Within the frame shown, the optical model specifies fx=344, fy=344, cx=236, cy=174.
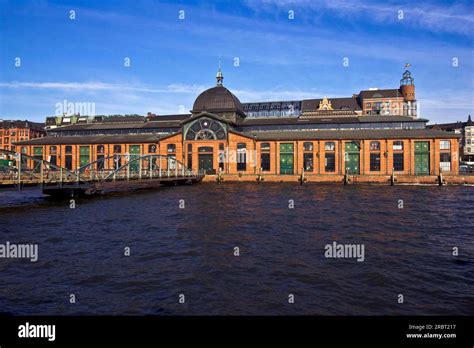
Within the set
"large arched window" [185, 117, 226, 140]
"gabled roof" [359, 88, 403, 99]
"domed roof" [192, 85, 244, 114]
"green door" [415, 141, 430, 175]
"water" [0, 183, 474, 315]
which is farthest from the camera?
"gabled roof" [359, 88, 403, 99]

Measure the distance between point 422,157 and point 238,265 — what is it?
192 ft

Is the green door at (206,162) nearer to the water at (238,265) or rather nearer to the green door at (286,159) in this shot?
the green door at (286,159)

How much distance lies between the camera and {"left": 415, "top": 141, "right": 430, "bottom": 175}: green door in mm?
61844

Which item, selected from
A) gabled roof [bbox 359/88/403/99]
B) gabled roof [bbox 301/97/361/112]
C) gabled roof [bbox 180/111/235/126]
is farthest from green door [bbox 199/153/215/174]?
gabled roof [bbox 359/88/403/99]

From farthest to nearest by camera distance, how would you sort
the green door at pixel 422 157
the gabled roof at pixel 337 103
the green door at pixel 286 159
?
1. the gabled roof at pixel 337 103
2. the green door at pixel 286 159
3. the green door at pixel 422 157

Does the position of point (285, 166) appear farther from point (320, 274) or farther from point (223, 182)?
point (320, 274)

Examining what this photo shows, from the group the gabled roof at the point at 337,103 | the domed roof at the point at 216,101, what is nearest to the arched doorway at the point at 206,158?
the domed roof at the point at 216,101

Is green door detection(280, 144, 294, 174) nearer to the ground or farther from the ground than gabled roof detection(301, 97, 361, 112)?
nearer to the ground

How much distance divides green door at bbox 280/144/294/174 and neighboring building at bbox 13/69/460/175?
155mm

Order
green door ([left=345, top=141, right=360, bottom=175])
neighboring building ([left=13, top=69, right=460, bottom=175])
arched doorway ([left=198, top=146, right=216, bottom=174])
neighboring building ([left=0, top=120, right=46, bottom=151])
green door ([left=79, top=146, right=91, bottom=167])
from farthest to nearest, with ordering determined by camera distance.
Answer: neighboring building ([left=0, top=120, right=46, bottom=151]), green door ([left=79, top=146, right=91, bottom=167]), arched doorway ([left=198, top=146, right=216, bottom=174]), green door ([left=345, top=141, right=360, bottom=175]), neighboring building ([left=13, top=69, right=460, bottom=175])

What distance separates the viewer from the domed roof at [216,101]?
76.2m

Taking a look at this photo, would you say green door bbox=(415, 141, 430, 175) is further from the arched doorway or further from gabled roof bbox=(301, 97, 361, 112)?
gabled roof bbox=(301, 97, 361, 112)
